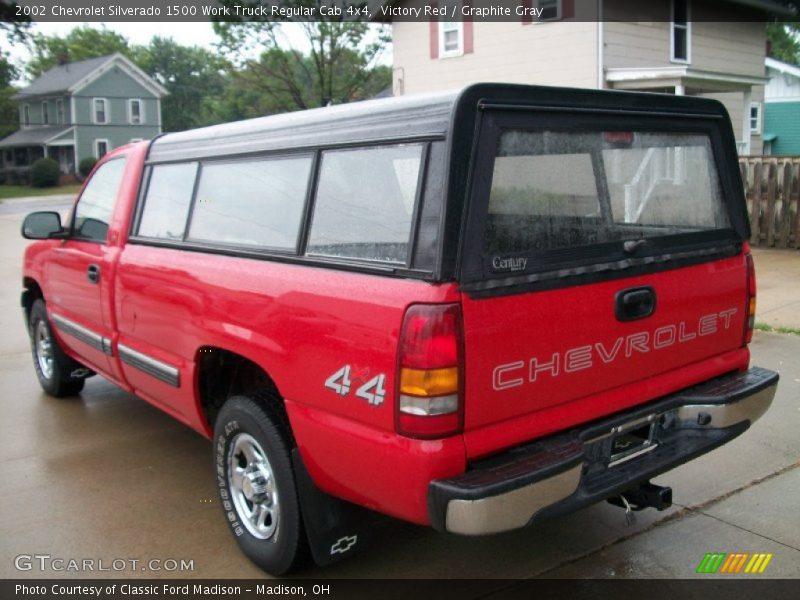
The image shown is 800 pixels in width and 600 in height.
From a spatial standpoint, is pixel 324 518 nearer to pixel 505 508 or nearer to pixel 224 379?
pixel 505 508

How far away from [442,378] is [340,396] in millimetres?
454

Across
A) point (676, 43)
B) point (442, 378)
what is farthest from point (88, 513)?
point (676, 43)

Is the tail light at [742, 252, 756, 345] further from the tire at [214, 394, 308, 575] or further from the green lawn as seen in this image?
the green lawn

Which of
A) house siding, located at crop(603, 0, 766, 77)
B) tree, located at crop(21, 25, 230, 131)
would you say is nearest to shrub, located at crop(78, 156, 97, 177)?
tree, located at crop(21, 25, 230, 131)

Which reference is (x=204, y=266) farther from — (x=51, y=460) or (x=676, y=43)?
(x=676, y=43)

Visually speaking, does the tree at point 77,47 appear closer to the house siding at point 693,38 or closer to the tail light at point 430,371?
the house siding at point 693,38

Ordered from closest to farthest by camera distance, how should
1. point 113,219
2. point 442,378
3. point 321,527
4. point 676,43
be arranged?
point 442,378
point 321,527
point 113,219
point 676,43

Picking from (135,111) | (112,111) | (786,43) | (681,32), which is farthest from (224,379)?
(786,43)

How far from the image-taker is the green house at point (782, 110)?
3127 cm

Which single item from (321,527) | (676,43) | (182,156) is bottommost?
(321,527)

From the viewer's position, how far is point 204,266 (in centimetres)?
376

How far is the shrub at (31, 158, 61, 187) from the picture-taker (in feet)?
148

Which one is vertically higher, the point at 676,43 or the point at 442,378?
the point at 676,43

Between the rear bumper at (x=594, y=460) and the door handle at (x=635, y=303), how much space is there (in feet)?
1.32
